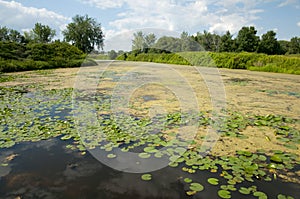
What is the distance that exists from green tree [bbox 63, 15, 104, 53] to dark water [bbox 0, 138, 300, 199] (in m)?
38.5

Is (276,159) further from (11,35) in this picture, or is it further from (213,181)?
(11,35)

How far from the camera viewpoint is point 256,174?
1890mm

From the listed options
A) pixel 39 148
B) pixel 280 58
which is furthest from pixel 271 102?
pixel 280 58

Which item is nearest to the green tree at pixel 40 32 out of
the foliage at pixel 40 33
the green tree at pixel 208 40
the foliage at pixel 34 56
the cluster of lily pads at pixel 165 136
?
the foliage at pixel 40 33

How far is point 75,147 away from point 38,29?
110ft

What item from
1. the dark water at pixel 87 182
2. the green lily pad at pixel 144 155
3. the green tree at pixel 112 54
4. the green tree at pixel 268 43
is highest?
the green tree at pixel 268 43

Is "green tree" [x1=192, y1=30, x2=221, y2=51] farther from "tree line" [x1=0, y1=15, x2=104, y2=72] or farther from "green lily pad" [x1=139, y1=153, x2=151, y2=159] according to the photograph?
"green lily pad" [x1=139, y1=153, x2=151, y2=159]

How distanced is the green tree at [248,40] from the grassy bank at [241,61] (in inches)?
433

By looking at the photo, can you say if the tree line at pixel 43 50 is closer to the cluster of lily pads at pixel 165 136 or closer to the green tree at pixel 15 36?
the green tree at pixel 15 36

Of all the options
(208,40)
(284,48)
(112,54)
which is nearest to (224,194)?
(208,40)

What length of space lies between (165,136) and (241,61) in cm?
1679

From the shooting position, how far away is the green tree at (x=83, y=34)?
1499 inches

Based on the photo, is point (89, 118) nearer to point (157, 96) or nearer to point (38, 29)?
point (157, 96)

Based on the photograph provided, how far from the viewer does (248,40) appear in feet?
97.3
